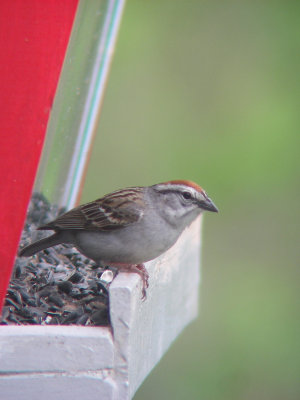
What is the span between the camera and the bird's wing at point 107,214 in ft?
10.3

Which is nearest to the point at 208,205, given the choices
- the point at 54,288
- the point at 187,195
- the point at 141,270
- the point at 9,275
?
the point at 187,195

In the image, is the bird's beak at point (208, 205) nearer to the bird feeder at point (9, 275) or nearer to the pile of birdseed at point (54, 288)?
the pile of birdseed at point (54, 288)

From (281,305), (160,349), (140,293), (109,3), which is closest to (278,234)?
(281,305)

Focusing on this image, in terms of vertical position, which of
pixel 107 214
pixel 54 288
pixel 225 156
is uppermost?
pixel 107 214

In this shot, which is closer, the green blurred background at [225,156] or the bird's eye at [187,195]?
the bird's eye at [187,195]

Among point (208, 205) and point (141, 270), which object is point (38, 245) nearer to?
point (141, 270)

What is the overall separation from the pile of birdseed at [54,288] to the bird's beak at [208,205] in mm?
419

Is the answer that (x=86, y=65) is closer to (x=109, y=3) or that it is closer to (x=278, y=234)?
(x=109, y=3)

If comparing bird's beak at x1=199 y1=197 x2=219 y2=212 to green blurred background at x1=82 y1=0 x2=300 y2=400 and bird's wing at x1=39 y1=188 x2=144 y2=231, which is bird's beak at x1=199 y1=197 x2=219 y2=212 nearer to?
bird's wing at x1=39 y1=188 x2=144 y2=231

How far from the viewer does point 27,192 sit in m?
2.45

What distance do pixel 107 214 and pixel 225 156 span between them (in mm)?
2972

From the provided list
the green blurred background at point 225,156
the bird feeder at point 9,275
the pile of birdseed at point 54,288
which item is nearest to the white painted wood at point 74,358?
the bird feeder at point 9,275

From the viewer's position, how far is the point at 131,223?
10.2ft

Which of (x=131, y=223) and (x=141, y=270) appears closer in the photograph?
(x=141, y=270)
